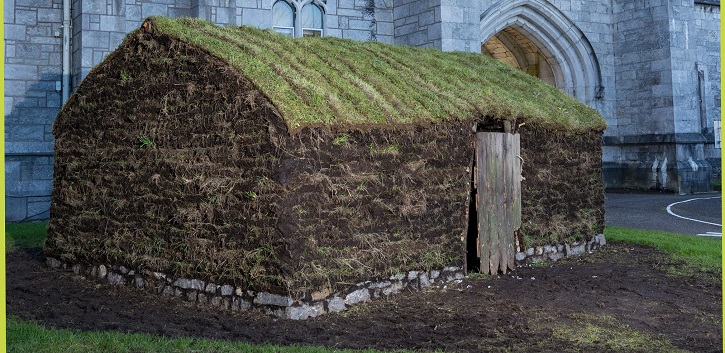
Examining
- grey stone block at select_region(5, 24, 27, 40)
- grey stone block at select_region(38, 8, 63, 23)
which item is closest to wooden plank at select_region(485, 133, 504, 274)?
grey stone block at select_region(38, 8, 63, 23)

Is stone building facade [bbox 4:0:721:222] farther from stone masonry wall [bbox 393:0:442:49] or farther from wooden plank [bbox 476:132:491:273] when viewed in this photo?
wooden plank [bbox 476:132:491:273]

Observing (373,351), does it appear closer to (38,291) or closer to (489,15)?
(38,291)

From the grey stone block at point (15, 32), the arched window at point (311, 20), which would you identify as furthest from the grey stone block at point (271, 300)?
the arched window at point (311, 20)

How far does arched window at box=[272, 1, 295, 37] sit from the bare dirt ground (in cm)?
1009

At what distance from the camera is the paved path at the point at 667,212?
13.9 m

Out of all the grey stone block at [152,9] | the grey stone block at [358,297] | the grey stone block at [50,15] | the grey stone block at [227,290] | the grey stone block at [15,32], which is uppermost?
the grey stone block at [152,9]

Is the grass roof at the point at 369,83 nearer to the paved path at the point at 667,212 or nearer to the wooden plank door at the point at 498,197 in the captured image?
the wooden plank door at the point at 498,197

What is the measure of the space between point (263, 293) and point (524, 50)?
17422 mm

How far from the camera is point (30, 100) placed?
15.6 metres

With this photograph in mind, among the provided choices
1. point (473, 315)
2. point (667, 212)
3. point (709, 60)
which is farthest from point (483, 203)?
point (709, 60)

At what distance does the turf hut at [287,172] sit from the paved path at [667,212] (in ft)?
15.7

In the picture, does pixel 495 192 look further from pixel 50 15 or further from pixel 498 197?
pixel 50 15

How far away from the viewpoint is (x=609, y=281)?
8.59 meters

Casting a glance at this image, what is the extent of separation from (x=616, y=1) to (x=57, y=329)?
19.7 metres
